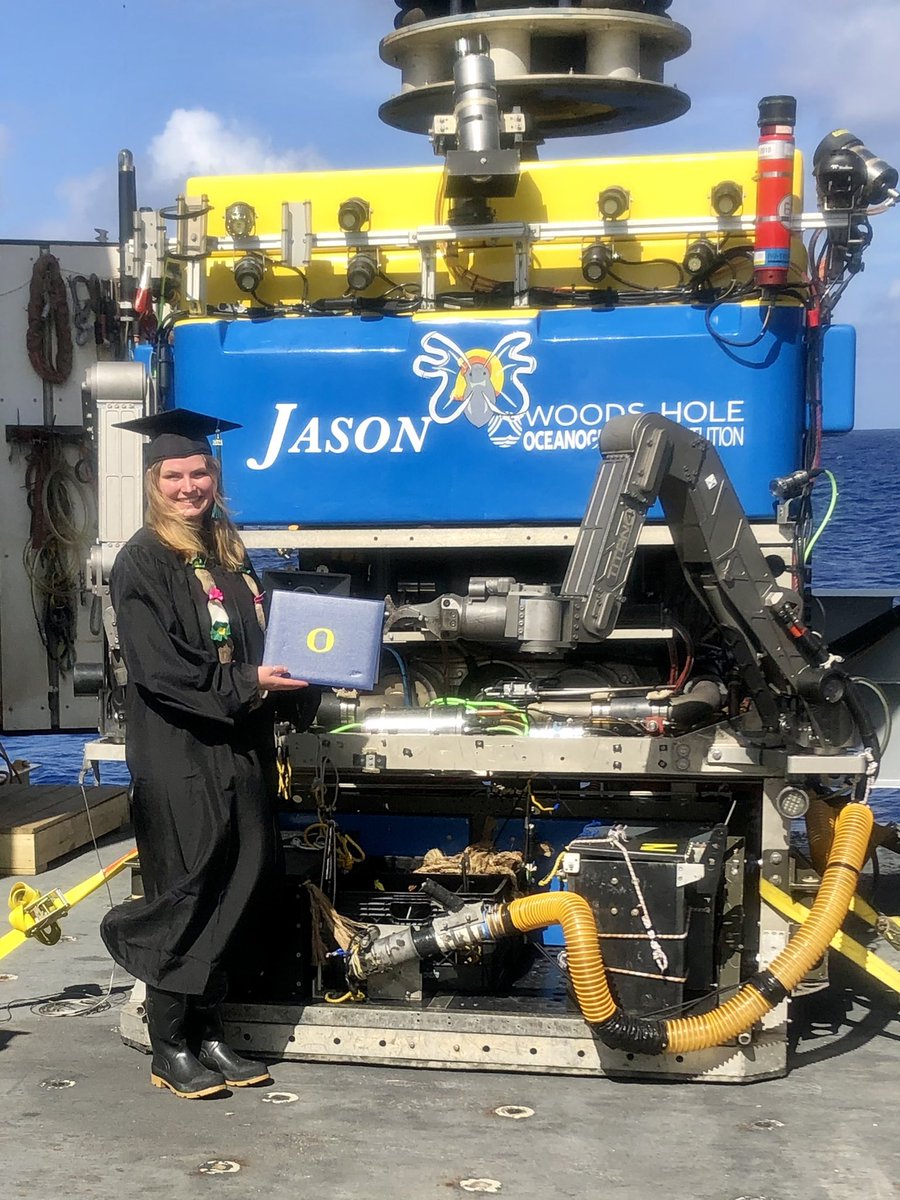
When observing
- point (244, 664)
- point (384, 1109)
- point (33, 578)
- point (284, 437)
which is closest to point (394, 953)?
point (384, 1109)

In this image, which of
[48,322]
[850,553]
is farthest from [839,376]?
[850,553]

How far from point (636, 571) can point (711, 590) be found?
88 centimetres

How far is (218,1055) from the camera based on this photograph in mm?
5082

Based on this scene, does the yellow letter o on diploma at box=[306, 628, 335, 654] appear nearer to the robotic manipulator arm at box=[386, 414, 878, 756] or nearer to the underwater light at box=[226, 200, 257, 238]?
the robotic manipulator arm at box=[386, 414, 878, 756]

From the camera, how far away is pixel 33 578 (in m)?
9.83

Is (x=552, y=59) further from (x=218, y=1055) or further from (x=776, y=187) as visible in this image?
(x=218, y=1055)

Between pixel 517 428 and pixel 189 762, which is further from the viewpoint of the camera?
pixel 517 428

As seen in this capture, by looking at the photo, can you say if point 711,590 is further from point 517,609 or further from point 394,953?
point 394,953

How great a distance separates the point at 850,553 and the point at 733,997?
22.4m

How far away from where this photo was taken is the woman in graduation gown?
4.82m

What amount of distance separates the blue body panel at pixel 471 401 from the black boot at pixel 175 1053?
1.86m

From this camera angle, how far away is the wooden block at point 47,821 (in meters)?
8.33

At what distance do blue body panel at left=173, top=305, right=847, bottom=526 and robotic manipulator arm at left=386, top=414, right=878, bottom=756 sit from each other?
0.53m

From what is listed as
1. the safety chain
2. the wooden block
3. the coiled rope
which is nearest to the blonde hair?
the safety chain
